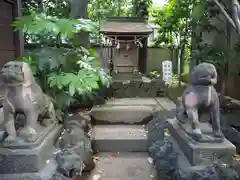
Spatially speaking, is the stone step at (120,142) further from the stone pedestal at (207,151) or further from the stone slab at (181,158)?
the stone pedestal at (207,151)

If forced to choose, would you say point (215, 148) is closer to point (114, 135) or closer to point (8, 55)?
point (114, 135)

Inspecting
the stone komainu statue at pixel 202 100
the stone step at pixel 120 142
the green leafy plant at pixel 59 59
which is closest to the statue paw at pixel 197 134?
the stone komainu statue at pixel 202 100

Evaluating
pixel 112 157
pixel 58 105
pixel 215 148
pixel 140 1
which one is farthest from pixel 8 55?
pixel 140 1

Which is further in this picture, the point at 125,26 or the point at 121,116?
the point at 125,26

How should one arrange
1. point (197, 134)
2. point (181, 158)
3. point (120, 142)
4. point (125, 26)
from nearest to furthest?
point (197, 134) < point (181, 158) < point (120, 142) < point (125, 26)

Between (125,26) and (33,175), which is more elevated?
(125,26)

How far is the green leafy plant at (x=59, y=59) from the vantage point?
285 cm

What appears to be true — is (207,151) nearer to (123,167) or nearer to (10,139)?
(123,167)

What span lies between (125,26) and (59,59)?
15.4 feet

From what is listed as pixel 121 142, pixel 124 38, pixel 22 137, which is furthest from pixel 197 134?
pixel 124 38

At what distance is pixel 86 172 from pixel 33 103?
1632 millimetres

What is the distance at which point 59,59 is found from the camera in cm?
310

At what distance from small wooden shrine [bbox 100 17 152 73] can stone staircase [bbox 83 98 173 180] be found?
255 cm

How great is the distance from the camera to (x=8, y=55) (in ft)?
13.6
